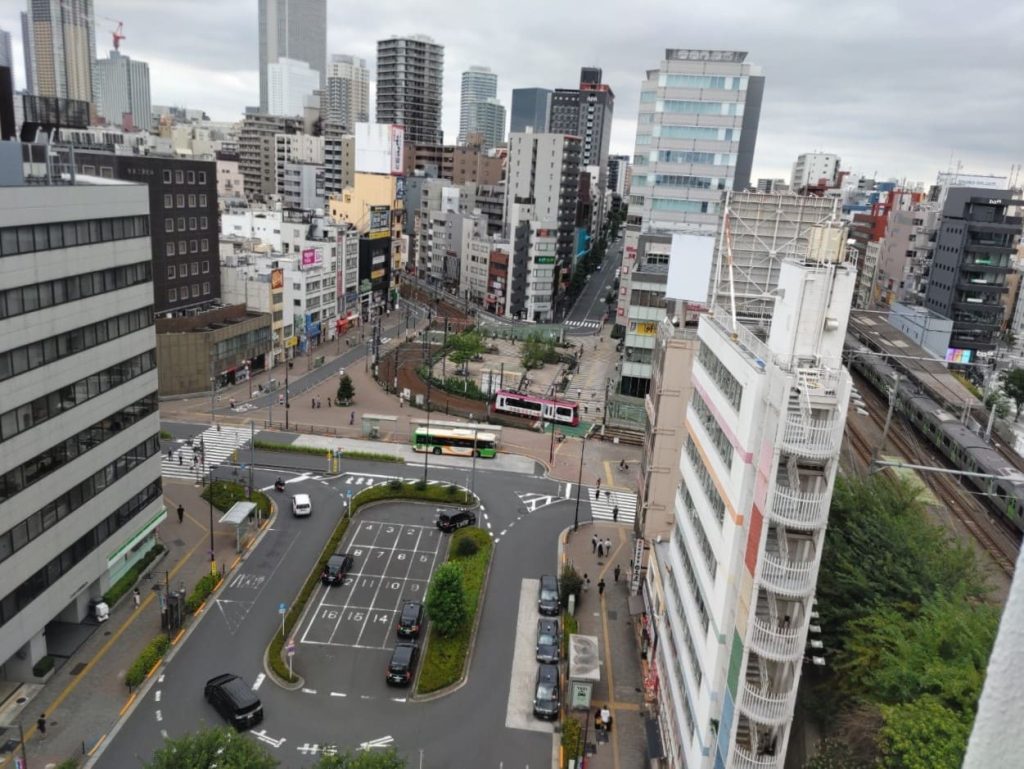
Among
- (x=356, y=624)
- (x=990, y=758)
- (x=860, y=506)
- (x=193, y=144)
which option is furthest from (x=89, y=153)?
(x=193, y=144)

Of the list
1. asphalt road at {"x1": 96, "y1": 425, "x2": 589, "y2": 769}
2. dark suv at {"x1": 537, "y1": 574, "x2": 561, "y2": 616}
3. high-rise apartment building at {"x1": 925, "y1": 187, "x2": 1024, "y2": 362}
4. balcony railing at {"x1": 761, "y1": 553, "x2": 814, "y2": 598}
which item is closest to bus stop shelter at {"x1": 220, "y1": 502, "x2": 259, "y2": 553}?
asphalt road at {"x1": 96, "y1": 425, "x2": 589, "y2": 769}

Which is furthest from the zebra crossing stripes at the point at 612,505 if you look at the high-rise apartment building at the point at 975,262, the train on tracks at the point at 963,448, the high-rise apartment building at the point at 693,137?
the high-rise apartment building at the point at 975,262

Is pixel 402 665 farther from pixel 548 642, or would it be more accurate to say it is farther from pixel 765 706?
pixel 765 706

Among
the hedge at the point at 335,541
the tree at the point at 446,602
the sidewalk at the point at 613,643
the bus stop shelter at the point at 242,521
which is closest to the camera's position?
the sidewalk at the point at 613,643

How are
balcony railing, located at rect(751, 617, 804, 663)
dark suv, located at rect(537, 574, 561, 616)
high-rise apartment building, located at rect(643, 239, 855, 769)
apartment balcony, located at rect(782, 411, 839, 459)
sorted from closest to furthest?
apartment balcony, located at rect(782, 411, 839, 459) < high-rise apartment building, located at rect(643, 239, 855, 769) < balcony railing, located at rect(751, 617, 804, 663) < dark suv, located at rect(537, 574, 561, 616)

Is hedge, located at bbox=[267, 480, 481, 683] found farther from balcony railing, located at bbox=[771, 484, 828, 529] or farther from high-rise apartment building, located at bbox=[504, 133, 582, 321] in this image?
high-rise apartment building, located at bbox=[504, 133, 582, 321]

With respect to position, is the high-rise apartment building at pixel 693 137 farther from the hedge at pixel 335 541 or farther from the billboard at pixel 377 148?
the billboard at pixel 377 148
